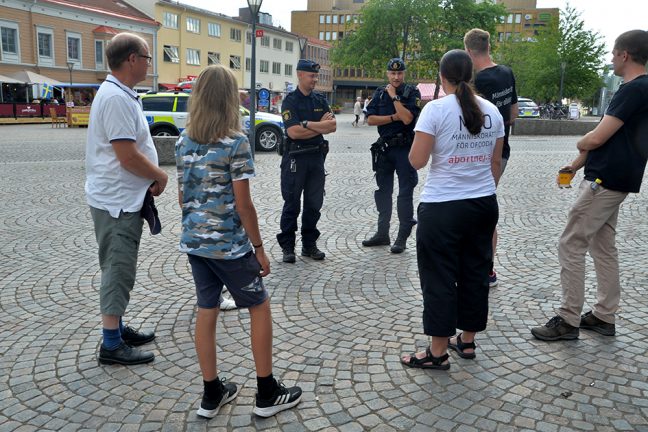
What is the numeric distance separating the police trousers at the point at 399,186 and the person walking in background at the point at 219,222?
3.43 m

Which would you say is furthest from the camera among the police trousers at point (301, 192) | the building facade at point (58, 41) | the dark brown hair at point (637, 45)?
the building facade at point (58, 41)

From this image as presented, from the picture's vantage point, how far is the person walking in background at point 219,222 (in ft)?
8.98

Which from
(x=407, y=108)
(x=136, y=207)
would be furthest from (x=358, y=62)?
(x=136, y=207)

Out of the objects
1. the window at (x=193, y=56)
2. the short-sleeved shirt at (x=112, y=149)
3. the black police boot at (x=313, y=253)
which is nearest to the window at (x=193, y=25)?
the window at (x=193, y=56)

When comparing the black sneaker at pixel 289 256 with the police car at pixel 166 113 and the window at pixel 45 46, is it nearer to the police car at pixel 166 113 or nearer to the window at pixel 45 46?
the police car at pixel 166 113

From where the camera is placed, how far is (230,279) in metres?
2.82

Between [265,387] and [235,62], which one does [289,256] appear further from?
[235,62]

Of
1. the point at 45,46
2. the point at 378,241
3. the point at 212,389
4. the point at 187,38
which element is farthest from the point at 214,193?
the point at 187,38

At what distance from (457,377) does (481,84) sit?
2385 millimetres

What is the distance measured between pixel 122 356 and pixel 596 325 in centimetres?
326

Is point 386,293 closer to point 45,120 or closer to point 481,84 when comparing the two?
point 481,84

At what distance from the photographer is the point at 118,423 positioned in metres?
2.86

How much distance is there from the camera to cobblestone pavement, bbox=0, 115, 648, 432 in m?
2.93

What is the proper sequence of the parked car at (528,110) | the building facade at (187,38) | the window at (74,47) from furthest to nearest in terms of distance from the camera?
the building facade at (187,38)
the window at (74,47)
the parked car at (528,110)
